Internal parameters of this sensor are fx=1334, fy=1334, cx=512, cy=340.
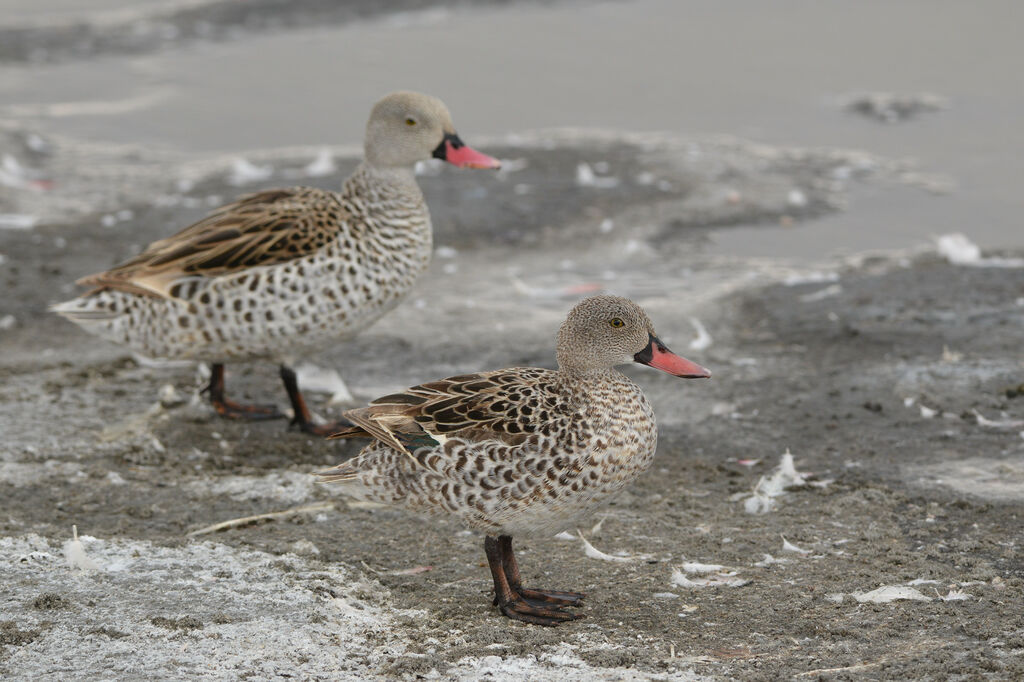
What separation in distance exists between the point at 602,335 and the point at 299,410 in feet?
7.35

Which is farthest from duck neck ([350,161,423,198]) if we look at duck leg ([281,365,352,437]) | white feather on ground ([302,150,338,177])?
white feather on ground ([302,150,338,177])

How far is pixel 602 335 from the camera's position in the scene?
4844mm

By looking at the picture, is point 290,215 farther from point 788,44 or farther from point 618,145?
point 788,44

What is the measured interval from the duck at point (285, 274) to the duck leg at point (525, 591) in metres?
1.92

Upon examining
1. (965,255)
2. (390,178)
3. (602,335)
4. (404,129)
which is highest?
(404,129)

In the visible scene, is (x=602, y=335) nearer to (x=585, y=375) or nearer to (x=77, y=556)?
(x=585, y=375)

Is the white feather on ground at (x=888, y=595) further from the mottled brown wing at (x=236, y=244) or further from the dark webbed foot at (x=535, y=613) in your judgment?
the mottled brown wing at (x=236, y=244)

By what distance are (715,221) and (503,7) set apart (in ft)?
18.9

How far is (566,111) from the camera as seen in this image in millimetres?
11703

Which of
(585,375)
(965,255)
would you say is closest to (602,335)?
(585,375)

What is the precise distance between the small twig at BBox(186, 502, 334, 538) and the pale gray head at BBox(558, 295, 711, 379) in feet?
4.42

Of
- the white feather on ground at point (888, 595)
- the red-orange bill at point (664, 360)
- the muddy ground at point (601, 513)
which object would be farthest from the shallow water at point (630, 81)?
the white feather on ground at point (888, 595)

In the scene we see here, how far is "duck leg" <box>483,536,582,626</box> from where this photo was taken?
4.54 metres

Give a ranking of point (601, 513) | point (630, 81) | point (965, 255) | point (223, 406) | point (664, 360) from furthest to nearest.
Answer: point (630, 81) < point (965, 255) < point (223, 406) < point (601, 513) < point (664, 360)
